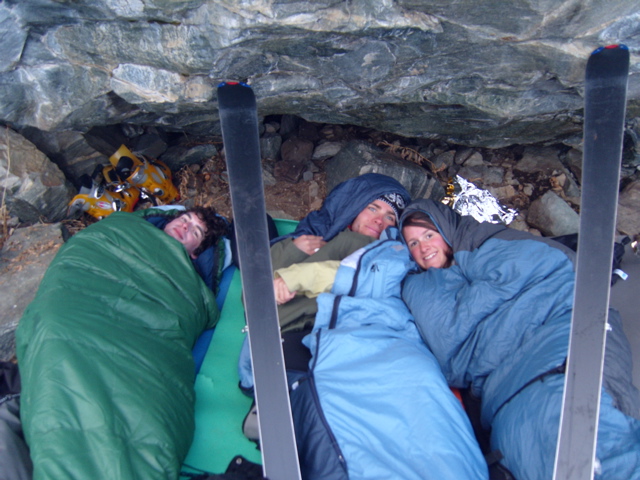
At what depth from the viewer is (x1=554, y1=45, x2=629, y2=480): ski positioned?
4.45ft

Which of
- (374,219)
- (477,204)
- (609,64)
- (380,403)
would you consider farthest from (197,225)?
(609,64)

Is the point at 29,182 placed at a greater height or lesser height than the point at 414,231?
greater

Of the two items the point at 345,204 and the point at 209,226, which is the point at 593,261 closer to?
the point at 345,204

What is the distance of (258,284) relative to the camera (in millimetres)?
1613

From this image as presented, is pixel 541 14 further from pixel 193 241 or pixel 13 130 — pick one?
pixel 13 130

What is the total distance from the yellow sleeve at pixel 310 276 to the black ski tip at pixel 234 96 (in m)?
0.80

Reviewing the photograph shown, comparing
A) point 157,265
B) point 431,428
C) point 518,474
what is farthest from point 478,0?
point 157,265

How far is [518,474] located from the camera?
1.51 meters

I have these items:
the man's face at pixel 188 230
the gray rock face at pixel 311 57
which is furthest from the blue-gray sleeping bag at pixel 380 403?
the gray rock face at pixel 311 57

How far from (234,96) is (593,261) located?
143 centimetres

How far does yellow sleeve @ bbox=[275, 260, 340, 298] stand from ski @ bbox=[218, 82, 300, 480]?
0.54 meters

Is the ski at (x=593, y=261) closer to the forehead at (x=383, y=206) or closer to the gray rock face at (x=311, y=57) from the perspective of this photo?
the gray rock face at (x=311, y=57)

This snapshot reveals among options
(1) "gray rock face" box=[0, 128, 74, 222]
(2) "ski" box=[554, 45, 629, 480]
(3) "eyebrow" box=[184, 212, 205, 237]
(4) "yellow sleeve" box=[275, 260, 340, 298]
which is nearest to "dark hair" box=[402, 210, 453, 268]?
(4) "yellow sleeve" box=[275, 260, 340, 298]

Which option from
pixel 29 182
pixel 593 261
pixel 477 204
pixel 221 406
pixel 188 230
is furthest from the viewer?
pixel 477 204
